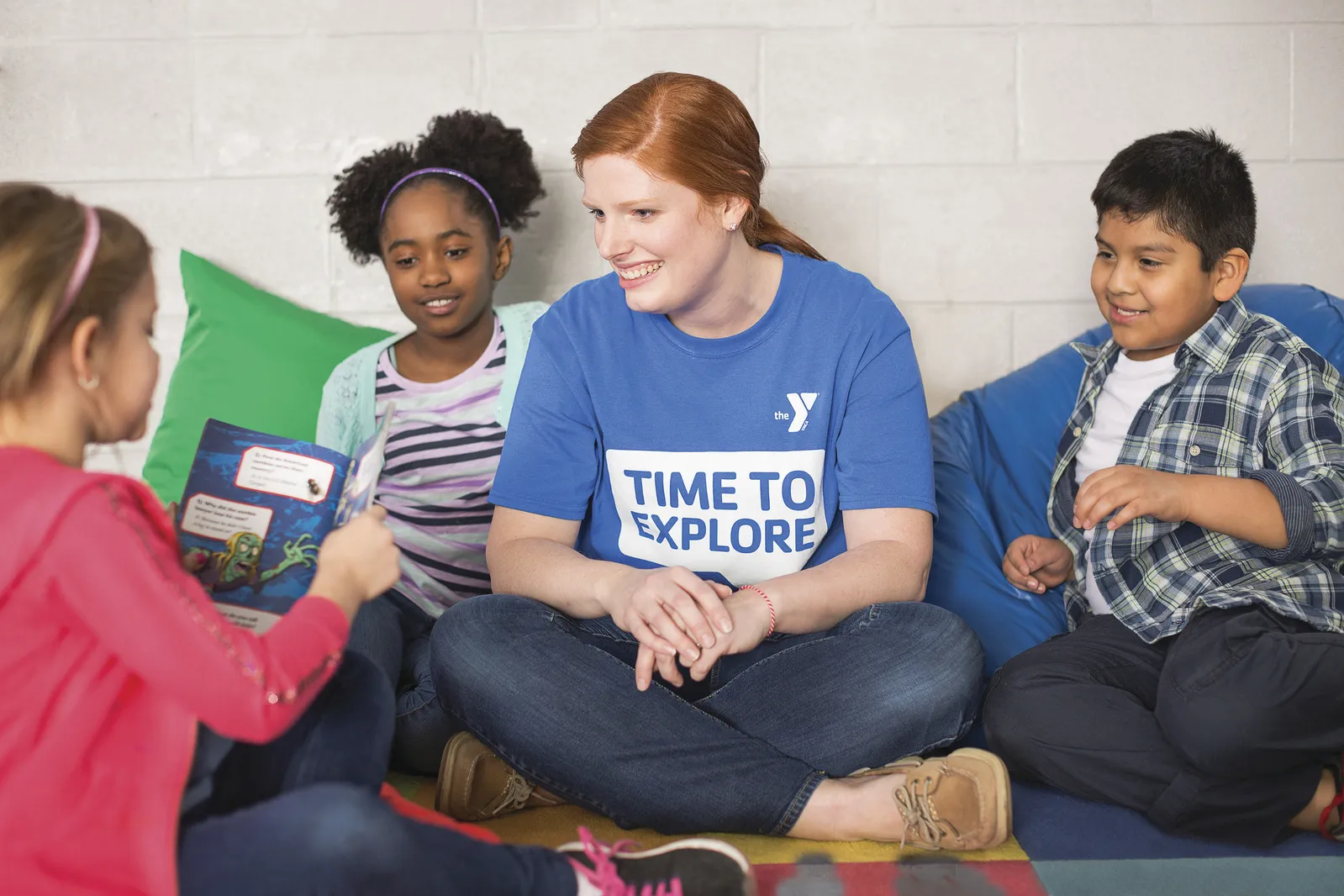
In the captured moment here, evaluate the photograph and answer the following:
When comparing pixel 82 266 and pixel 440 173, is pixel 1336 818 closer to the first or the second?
pixel 82 266

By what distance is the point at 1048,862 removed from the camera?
47.7 inches

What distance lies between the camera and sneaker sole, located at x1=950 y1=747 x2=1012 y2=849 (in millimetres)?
1225

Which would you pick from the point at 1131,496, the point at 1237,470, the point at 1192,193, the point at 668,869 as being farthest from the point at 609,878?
the point at 1192,193

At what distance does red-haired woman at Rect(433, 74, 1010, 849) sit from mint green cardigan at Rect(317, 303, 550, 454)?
0.28 meters

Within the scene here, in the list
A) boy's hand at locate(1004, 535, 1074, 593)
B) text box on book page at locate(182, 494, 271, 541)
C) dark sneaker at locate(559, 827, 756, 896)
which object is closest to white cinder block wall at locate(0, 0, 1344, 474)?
boy's hand at locate(1004, 535, 1074, 593)

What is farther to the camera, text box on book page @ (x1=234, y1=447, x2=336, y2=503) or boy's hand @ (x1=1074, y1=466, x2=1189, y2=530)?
boy's hand @ (x1=1074, y1=466, x2=1189, y2=530)

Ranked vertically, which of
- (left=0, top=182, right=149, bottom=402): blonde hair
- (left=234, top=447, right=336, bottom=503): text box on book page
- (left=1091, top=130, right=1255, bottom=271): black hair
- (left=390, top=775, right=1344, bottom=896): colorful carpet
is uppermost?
(left=1091, top=130, right=1255, bottom=271): black hair

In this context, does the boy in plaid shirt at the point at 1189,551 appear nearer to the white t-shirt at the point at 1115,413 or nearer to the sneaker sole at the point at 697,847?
the white t-shirt at the point at 1115,413

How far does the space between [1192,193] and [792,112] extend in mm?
760

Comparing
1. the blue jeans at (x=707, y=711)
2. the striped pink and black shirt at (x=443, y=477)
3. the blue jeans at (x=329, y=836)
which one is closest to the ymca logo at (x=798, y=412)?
the blue jeans at (x=707, y=711)

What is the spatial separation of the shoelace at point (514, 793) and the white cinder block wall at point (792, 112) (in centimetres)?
109

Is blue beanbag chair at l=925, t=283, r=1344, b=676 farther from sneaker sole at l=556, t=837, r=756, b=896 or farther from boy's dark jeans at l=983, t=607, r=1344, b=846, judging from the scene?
sneaker sole at l=556, t=837, r=756, b=896

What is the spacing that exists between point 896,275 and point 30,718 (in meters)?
1.67

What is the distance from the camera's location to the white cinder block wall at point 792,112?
207 centimetres
